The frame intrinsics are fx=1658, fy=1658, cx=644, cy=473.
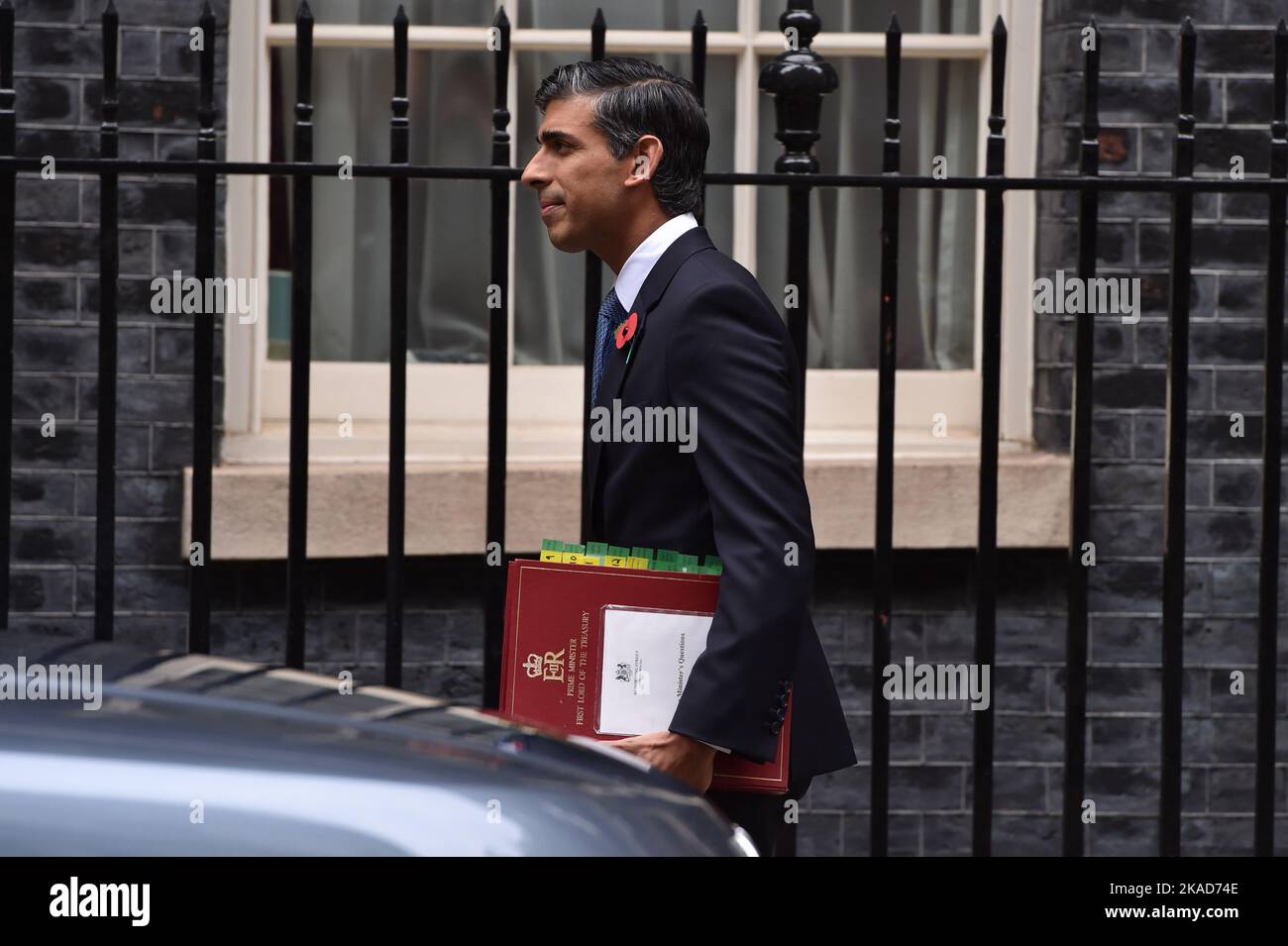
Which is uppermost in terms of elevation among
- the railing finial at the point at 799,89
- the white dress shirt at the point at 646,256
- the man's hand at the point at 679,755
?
the railing finial at the point at 799,89

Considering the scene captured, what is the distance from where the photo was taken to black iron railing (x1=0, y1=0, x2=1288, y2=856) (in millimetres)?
3516

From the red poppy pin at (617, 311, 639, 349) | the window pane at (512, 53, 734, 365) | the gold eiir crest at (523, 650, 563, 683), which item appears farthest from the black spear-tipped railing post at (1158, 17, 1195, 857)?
the window pane at (512, 53, 734, 365)

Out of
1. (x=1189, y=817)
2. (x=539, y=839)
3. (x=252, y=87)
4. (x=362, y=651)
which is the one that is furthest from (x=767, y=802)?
(x=252, y=87)

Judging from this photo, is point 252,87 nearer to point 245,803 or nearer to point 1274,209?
point 1274,209

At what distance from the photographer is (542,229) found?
210 inches

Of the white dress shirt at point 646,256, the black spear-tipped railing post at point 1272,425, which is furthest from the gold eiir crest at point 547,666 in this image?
the black spear-tipped railing post at point 1272,425

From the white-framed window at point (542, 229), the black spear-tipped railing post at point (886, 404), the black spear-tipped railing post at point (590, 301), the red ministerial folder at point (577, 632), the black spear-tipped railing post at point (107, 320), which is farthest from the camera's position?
the white-framed window at point (542, 229)

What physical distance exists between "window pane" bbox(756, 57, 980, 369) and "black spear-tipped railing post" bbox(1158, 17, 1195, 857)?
1659 millimetres

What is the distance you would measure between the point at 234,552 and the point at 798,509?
8.71 ft

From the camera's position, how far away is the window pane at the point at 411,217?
528 centimetres

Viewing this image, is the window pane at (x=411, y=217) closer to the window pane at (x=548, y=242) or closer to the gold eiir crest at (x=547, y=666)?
the window pane at (x=548, y=242)

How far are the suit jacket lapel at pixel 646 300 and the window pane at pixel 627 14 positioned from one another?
2.66 m

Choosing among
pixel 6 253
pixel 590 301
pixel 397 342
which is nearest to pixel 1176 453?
pixel 590 301

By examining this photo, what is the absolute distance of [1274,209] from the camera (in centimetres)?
371
